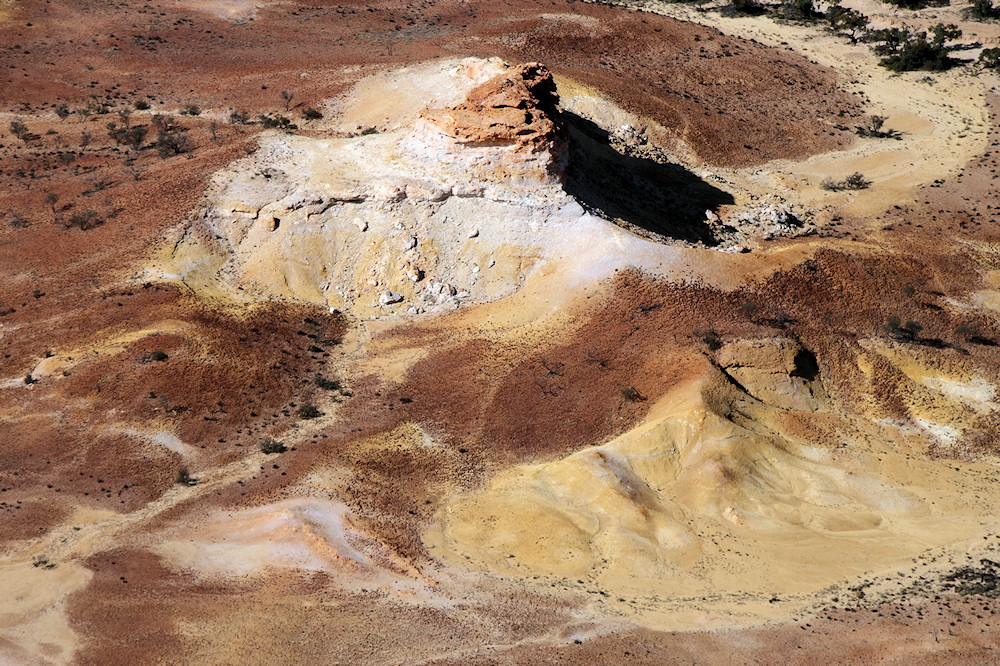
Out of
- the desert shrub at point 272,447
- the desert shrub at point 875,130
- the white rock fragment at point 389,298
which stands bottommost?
the desert shrub at point 272,447

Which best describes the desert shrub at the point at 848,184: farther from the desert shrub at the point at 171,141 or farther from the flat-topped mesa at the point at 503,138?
the desert shrub at the point at 171,141

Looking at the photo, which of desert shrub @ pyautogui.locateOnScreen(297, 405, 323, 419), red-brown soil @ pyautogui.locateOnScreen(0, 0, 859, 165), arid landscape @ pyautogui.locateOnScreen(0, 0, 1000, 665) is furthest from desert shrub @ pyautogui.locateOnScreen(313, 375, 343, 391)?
red-brown soil @ pyautogui.locateOnScreen(0, 0, 859, 165)

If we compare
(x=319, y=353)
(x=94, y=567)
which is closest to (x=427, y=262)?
(x=319, y=353)

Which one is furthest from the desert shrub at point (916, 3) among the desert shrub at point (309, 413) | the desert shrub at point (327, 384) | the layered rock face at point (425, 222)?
the desert shrub at point (309, 413)

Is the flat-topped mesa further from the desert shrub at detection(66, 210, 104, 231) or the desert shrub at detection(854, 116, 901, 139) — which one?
the desert shrub at detection(854, 116, 901, 139)

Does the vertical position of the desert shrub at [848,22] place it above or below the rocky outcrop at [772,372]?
above

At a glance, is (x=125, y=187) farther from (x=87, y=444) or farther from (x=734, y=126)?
(x=734, y=126)

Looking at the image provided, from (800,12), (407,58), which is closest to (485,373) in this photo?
(407,58)

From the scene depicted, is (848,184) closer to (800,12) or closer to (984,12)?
(800,12)
